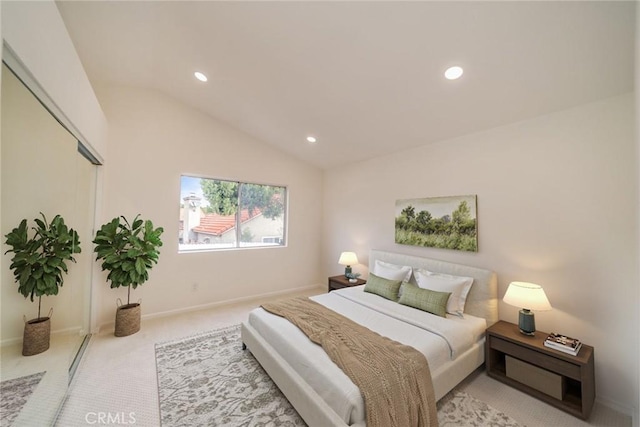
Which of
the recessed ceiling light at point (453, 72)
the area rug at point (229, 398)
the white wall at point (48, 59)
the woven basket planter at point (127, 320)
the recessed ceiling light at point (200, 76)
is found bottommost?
the area rug at point (229, 398)

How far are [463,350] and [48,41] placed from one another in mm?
3821

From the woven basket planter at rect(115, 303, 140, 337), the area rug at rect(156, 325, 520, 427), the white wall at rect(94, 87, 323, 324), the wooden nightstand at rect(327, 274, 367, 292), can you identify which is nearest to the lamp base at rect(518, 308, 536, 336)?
the area rug at rect(156, 325, 520, 427)

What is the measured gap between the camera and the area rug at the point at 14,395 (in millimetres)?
1528

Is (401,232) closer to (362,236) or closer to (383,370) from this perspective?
(362,236)

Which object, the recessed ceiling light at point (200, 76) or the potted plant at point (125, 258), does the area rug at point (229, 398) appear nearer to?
the potted plant at point (125, 258)

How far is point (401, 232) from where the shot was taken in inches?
147

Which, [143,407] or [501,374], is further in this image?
[501,374]

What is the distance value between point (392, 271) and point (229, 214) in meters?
2.95

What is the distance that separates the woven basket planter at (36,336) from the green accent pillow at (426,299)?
3379 millimetres

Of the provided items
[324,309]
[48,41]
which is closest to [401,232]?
[324,309]

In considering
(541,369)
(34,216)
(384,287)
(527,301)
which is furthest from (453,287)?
(34,216)

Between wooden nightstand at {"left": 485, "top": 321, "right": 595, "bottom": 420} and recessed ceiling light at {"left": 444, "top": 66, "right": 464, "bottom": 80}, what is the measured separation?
2431 mm

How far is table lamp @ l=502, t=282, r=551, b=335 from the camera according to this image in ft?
7.06

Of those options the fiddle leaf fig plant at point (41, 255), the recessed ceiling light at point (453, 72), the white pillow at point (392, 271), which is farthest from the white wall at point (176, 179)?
the recessed ceiling light at point (453, 72)
